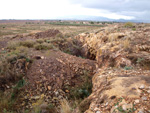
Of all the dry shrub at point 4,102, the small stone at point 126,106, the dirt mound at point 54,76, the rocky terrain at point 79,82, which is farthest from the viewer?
the dirt mound at point 54,76

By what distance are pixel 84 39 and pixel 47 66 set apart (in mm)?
5771

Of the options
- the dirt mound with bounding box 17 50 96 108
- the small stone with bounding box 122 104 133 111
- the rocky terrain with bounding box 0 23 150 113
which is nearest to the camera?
the small stone with bounding box 122 104 133 111

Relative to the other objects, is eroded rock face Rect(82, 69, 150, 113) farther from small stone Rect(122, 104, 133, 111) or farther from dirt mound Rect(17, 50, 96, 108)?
dirt mound Rect(17, 50, 96, 108)

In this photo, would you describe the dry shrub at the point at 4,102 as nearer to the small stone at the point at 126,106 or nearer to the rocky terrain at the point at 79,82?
the rocky terrain at the point at 79,82

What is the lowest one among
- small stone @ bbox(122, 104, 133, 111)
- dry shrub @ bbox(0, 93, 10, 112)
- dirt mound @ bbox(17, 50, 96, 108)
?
dry shrub @ bbox(0, 93, 10, 112)

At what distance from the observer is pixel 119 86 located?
99.5 inches

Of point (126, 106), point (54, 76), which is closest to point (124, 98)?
point (126, 106)

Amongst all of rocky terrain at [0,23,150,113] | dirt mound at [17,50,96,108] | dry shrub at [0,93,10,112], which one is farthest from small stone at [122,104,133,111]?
dry shrub at [0,93,10,112]

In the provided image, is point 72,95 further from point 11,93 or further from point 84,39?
point 84,39

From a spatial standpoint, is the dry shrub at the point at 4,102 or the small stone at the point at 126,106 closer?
the small stone at the point at 126,106

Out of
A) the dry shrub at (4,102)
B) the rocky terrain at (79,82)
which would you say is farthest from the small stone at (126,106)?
the dry shrub at (4,102)

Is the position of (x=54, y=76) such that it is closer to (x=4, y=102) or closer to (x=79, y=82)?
(x=79, y=82)

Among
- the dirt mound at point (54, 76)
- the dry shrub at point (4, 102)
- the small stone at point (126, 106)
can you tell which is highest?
the small stone at point (126, 106)

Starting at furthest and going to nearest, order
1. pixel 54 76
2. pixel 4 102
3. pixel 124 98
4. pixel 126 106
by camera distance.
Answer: pixel 54 76, pixel 4 102, pixel 124 98, pixel 126 106
